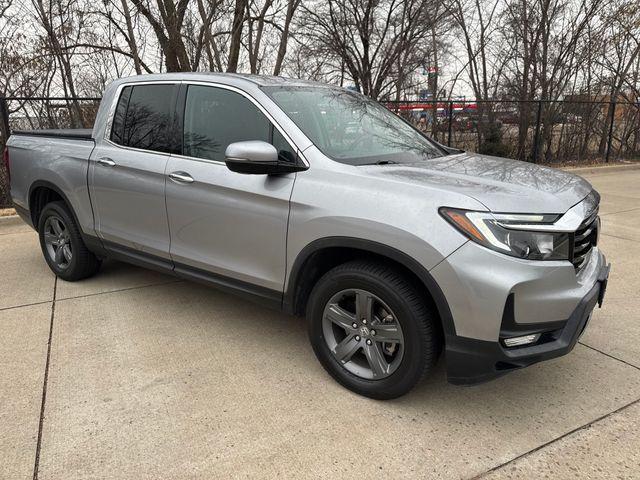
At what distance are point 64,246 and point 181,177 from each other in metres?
1.96

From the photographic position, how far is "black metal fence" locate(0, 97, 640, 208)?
11.5 m

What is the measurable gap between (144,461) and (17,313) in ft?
7.64

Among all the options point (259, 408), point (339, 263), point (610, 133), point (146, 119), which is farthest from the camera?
point (610, 133)

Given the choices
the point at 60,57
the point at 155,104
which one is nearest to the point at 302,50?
the point at 60,57

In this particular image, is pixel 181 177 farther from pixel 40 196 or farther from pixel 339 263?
pixel 40 196

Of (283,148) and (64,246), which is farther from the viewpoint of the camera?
(64,246)

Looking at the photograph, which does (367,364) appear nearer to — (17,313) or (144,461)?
(144,461)

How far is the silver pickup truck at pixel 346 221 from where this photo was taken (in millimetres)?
2346

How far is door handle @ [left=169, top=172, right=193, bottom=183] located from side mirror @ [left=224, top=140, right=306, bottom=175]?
60cm

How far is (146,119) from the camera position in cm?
380

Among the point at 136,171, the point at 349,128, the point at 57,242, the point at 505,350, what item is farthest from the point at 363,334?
the point at 57,242

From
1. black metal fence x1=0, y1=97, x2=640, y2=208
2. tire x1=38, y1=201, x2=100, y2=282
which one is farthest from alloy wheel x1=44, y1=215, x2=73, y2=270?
black metal fence x1=0, y1=97, x2=640, y2=208

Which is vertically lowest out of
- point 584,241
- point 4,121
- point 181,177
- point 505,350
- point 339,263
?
point 505,350

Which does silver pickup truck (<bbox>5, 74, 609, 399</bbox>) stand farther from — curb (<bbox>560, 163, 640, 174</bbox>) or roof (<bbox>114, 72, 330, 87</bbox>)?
curb (<bbox>560, 163, 640, 174</bbox>)
